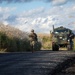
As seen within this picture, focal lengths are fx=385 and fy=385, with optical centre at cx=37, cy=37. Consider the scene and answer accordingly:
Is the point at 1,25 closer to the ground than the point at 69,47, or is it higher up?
higher up

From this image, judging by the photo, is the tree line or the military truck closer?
the tree line

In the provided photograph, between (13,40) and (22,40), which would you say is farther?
(22,40)

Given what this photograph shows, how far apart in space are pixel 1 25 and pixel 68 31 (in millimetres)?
11153

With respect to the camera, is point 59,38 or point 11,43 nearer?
point 11,43

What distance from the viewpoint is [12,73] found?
15391 millimetres

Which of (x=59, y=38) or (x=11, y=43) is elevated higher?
(x=59, y=38)

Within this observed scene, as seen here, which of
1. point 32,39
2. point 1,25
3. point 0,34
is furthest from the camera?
point 1,25

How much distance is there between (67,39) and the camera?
43.6 metres

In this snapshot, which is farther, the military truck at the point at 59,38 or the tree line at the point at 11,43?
the military truck at the point at 59,38

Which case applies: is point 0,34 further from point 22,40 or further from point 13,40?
point 22,40

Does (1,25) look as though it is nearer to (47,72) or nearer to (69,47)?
(69,47)

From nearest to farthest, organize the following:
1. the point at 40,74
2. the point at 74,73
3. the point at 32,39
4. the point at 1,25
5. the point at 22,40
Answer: the point at 40,74 < the point at 74,73 < the point at 32,39 < the point at 22,40 < the point at 1,25

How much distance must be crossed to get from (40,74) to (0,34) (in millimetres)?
26951

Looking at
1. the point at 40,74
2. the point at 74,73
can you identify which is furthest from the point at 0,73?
the point at 74,73
